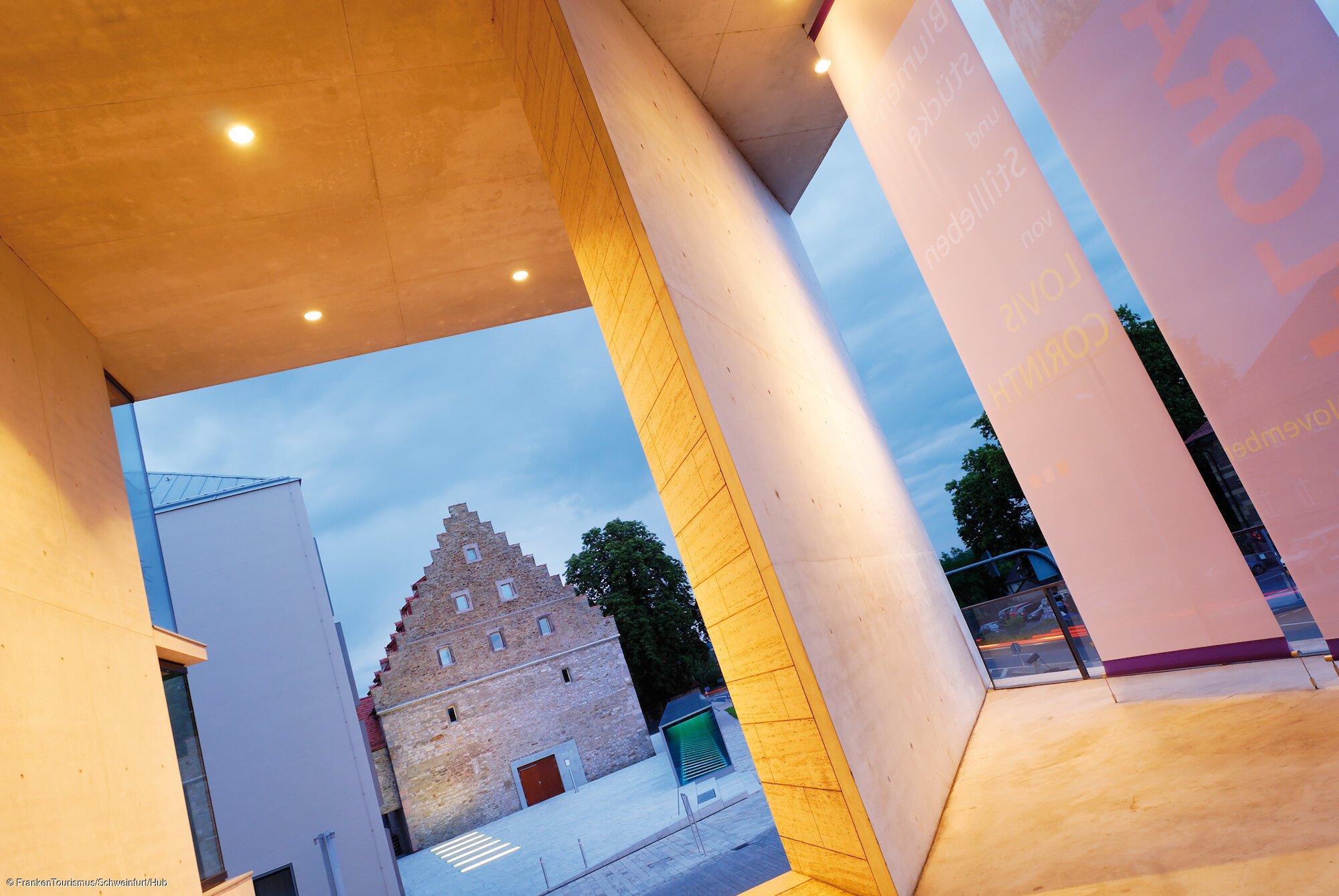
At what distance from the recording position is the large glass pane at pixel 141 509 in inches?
222

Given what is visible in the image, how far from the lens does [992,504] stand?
24062 mm

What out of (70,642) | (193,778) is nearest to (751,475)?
(70,642)

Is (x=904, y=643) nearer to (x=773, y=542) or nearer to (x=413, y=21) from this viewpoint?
(x=773, y=542)

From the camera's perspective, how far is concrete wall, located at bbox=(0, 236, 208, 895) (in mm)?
3061

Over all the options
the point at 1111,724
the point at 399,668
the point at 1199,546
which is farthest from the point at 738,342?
the point at 399,668

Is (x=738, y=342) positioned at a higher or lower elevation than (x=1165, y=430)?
higher

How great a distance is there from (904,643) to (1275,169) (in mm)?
2655

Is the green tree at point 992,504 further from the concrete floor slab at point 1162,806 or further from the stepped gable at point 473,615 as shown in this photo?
the concrete floor slab at point 1162,806

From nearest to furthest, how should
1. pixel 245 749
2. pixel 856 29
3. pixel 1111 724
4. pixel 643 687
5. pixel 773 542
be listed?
pixel 773 542, pixel 1111 724, pixel 856 29, pixel 245 749, pixel 643 687

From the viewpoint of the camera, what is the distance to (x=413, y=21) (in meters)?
4.00

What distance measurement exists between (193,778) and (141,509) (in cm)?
226

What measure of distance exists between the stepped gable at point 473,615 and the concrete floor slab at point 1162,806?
18636 millimetres

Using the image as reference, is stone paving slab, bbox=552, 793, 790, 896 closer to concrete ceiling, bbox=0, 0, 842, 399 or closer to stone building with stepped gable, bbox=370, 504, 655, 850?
concrete ceiling, bbox=0, 0, 842, 399

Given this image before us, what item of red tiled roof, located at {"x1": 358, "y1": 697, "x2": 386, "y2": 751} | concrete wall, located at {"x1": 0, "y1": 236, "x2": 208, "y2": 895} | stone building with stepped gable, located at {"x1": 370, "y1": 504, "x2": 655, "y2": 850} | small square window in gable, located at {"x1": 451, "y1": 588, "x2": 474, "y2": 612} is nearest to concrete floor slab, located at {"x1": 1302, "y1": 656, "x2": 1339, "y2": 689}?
concrete wall, located at {"x1": 0, "y1": 236, "x2": 208, "y2": 895}
